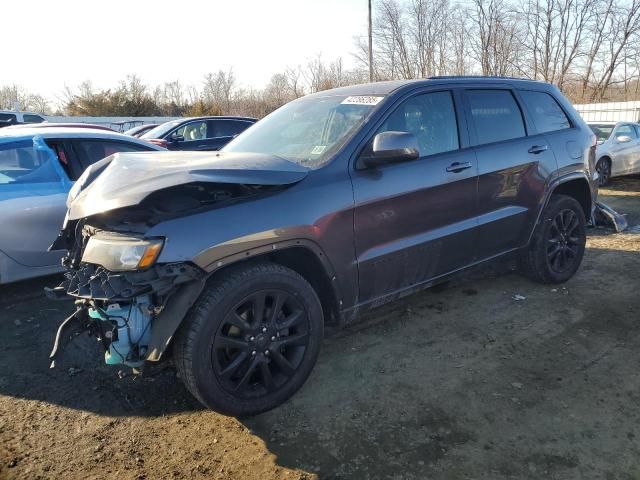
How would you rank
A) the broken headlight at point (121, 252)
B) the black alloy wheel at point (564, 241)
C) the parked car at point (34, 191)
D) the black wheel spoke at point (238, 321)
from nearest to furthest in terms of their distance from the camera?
1. the broken headlight at point (121, 252)
2. the black wheel spoke at point (238, 321)
3. the parked car at point (34, 191)
4. the black alloy wheel at point (564, 241)

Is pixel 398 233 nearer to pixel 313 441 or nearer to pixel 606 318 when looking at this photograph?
pixel 313 441

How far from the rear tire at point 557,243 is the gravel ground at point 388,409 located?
495mm

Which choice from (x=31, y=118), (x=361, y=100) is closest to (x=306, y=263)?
(x=361, y=100)

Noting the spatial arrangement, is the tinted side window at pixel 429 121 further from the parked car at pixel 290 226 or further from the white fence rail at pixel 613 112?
the white fence rail at pixel 613 112

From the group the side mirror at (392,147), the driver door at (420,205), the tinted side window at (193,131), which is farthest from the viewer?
the tinted side window at (193,131)

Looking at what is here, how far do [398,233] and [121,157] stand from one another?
6.31 ft

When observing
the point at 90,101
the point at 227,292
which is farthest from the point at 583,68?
the point at 227,292

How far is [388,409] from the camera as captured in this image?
2.98 m

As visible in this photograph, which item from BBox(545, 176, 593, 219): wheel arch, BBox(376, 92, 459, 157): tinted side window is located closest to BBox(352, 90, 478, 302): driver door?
BBox(376, 92, 459, 157): tinted side window

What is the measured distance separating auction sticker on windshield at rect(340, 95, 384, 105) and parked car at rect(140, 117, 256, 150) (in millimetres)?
8184

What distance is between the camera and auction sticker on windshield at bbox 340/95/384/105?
11.8 ft

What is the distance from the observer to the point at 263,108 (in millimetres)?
37125

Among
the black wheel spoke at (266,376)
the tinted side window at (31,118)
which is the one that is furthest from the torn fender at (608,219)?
the tinted side window at (31,118)

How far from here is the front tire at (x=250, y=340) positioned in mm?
2658
